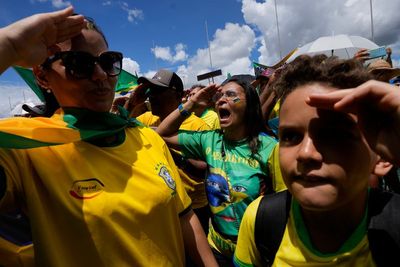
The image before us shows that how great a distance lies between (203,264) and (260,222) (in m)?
0.58

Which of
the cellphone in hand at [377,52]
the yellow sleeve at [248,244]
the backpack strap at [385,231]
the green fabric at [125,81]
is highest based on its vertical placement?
the green fabric at [125,81]

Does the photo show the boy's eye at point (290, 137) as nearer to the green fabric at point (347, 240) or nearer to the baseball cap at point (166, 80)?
the green fabric at point (347, 240)

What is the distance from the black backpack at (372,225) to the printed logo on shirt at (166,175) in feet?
1.56

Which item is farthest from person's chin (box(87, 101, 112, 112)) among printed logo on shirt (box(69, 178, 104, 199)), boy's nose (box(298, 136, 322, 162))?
boy's nose (box(298, 136, 322, 162))

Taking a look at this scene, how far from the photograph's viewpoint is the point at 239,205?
2.39 metres

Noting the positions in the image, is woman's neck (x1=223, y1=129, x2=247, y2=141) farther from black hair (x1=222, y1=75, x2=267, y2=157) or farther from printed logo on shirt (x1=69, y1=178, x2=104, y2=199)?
printed logo on shirt (x1=69, y1=178, x2=104, y2=199)

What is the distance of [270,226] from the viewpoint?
140 centimetres

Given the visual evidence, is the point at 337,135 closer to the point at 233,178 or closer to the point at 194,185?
the point at 233,178

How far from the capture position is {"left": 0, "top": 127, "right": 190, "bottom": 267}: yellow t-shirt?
119 cm

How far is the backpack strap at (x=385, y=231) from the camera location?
1.09 m

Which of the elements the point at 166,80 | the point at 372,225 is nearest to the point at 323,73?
the point at 372,225

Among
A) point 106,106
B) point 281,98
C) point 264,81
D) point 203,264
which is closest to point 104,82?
point 106,106

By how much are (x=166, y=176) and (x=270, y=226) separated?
59 cm

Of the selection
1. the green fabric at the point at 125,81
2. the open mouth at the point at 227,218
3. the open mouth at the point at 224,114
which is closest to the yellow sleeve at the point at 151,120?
the open mouth at the point at 224,114
